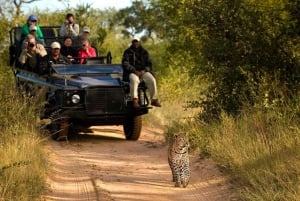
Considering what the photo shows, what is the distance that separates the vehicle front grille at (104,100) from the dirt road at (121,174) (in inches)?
24.7

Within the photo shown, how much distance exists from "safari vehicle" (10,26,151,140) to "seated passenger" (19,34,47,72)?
0.43 metres

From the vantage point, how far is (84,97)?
11359 mm

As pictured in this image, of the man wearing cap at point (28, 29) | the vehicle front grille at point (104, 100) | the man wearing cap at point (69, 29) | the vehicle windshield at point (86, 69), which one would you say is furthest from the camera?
the man wearing cap at point (69, 29)

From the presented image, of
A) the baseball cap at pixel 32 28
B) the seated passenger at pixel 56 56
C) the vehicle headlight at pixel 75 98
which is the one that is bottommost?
the vehicle headlight at pixel 75 98

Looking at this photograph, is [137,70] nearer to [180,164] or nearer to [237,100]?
[237,100]

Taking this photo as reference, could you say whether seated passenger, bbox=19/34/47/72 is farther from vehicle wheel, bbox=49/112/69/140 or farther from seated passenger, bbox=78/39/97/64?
vehicle wheel, bbox=49/112/69/140

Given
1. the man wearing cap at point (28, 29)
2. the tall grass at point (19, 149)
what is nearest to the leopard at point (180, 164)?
the tall grass at point (19, 149)

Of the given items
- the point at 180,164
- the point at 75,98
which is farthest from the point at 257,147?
the point at 75,98

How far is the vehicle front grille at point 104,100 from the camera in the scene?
11.4 meters

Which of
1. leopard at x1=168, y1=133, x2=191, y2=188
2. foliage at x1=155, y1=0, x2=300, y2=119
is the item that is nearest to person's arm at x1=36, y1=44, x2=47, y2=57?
foliage at x1=155, y1=0, x2=300, y2=119

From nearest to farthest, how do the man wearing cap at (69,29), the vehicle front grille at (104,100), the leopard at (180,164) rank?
the leopard at (180,164) → the vehicle front grille at (104,100) → the man wearing cap at (69,29)

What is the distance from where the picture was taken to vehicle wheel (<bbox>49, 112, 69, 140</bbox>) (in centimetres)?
1130

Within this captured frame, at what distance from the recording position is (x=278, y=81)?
1052cm

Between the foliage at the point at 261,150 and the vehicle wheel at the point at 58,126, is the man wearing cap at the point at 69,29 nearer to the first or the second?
the vehicle wheel at the point at 58,126
